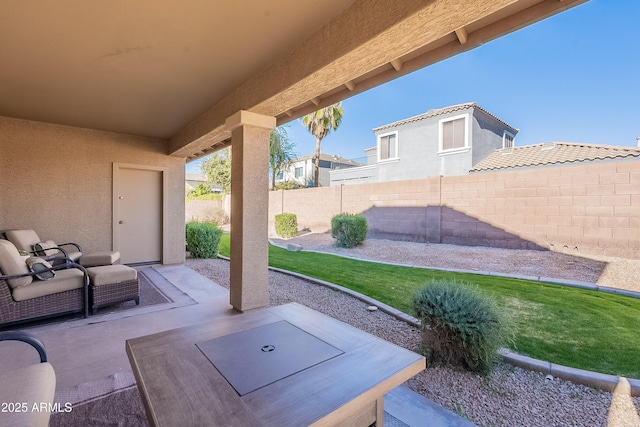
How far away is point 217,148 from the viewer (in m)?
6.50

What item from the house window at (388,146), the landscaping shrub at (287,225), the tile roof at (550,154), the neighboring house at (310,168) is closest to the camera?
the tile roof at (550,154)

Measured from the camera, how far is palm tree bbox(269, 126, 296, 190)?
58.6ft

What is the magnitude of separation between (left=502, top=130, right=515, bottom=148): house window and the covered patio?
14.7 m

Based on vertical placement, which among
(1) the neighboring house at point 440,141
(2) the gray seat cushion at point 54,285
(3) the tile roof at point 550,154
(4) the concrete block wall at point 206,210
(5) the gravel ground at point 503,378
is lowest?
(5) the gravel ground at point 503,378

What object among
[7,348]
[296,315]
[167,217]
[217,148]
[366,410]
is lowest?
[7,348]

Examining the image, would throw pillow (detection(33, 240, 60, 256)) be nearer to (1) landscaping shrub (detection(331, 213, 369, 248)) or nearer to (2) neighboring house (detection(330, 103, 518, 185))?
(1) landscaping shrub (detection(331, 213, 369, 248))

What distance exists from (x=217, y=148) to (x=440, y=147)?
11.0 metres

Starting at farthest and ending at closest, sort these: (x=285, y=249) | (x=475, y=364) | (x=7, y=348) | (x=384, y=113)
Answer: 1. (x=384, y=113)
2. (x=285, y=249)
3. (x=7, y=348)
4. (x=475, y=364)

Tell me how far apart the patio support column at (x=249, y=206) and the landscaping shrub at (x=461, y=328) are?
2121 mm

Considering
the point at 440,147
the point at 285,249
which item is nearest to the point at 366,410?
the point at 285,249

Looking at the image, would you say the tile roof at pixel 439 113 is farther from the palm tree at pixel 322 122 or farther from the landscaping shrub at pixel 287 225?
the landscaping shrub at pixel 287 225

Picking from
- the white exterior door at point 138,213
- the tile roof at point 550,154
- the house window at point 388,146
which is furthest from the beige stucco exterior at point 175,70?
the house window at point 388,146

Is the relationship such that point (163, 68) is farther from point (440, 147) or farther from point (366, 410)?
point (440, 147)

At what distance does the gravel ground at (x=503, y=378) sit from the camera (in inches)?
84.9
